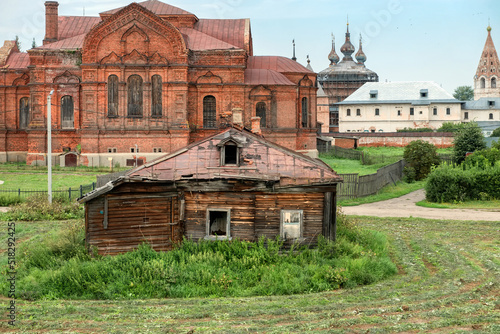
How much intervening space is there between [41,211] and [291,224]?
13903 mm

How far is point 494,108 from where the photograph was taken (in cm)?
8650

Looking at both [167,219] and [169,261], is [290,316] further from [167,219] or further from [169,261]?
[167,219]

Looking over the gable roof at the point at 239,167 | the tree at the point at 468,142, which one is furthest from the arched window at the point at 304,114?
the gable roof at the point at 239,167

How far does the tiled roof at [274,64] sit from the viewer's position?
50.3 metres

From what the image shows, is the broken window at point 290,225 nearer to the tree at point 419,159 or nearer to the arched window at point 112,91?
the tree at point 419,159

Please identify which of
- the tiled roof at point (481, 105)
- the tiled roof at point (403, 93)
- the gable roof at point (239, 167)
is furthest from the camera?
the tiled roof at point (481, 105)

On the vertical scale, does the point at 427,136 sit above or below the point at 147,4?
below

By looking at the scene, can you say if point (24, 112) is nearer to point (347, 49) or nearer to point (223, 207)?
point (223, 207)

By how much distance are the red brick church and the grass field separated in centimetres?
2966

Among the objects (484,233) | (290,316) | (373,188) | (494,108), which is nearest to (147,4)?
(373,188)

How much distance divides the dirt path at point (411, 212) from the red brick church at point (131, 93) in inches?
629

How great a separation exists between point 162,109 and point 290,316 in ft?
112

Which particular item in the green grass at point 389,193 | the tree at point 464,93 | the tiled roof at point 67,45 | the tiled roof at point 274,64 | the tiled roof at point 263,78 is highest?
the tree at point 464,93

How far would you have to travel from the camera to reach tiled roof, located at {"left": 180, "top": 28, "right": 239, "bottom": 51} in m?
46.3
